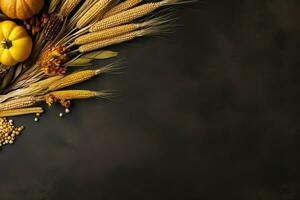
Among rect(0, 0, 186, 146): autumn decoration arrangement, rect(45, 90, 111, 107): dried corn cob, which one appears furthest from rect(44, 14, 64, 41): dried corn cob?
rect(45, 90, 111, 107): dried corn cob

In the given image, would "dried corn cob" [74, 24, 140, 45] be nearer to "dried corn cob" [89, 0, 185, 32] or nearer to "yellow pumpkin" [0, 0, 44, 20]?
"dried corn cob" [89, 0, 185, 32]

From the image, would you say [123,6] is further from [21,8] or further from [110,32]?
[21,8]

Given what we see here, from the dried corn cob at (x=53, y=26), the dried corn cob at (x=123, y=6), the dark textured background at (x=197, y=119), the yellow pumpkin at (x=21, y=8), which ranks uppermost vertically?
the yellow pumpkin at (x=21, y=8)

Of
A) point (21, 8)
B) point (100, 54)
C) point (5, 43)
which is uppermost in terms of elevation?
point (21, 8)

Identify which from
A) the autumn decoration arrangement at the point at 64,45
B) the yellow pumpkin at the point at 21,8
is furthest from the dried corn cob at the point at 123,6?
the yellow pumpkin at the point at 21,8

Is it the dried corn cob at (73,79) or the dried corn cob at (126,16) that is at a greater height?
the dried corn cob at (126,16)

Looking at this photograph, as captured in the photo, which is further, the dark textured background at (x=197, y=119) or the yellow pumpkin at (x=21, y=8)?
the dark textured background at (x=197, y=119)

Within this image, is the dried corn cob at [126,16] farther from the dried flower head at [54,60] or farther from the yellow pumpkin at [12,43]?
the yellow pumpkin at [12,43]

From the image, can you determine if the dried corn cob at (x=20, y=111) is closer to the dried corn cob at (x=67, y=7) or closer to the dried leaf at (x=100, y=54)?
the dried leaf at (x=100, y=54)

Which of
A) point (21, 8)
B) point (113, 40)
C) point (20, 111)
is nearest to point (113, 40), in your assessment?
point (113, 40)
